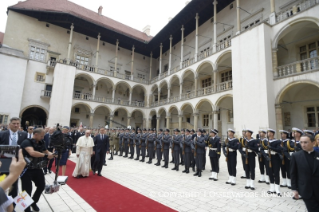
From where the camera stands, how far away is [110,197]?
15.5ft

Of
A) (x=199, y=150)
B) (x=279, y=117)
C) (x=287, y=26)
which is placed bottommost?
(x=199, y=150)

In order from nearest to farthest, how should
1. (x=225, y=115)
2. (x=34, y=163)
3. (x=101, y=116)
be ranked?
(x=34, y=163) < (x=225, y=115) < (x=101, y=116)

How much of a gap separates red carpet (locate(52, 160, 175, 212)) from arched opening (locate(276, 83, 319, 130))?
40.0 ft

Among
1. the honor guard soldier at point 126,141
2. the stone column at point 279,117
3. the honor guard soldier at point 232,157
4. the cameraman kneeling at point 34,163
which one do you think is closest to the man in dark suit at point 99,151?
the cameraman kneeling at point 34,163

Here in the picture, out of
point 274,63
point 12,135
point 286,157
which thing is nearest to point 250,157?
point 286,157

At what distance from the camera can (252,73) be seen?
13.4 m

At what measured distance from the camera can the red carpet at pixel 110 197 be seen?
13.4 ft

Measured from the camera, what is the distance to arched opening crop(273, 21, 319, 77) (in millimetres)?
11921

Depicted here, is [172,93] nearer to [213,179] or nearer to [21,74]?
[21,74]

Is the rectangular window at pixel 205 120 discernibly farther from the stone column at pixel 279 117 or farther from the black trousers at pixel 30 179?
the black trousers at pixel 30 179

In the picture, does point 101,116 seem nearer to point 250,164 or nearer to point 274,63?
point 274,63

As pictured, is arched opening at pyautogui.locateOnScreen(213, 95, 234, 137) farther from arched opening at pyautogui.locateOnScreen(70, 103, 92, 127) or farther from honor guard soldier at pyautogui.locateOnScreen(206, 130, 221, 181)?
arched opening at pyautogui.locateOnScreen(70, 103, 92, 127)

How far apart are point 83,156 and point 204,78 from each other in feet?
59.8

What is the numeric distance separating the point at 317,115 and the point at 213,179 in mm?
11015
